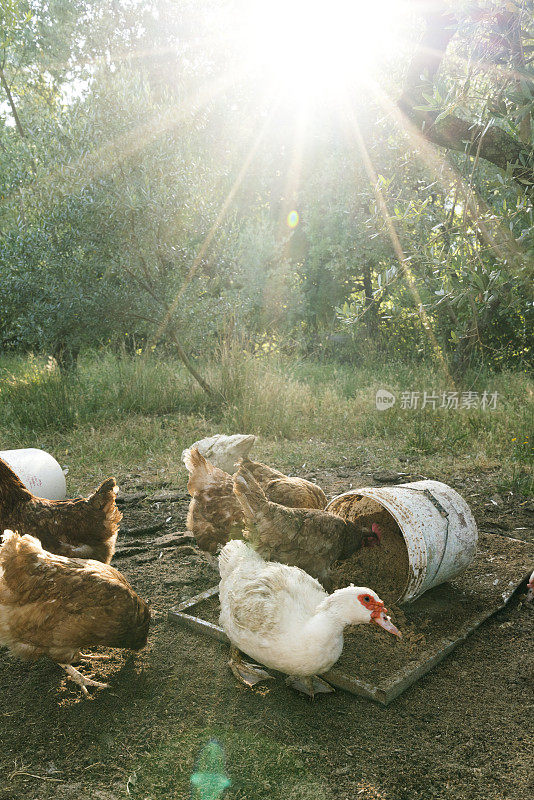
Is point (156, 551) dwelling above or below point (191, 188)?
below

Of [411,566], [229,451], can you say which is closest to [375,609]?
[411,566]

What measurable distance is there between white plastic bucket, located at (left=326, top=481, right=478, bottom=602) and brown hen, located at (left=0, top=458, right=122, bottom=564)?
1877 mm

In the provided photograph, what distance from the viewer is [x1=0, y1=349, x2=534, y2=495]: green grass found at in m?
7.57

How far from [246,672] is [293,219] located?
73.1ft

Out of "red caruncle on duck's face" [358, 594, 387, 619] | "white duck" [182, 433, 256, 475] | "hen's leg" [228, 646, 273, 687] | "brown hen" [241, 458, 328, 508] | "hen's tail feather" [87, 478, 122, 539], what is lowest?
"hen's leg" [228, 646, 273, 687]

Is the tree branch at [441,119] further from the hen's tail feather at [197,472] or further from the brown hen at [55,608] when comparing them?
the brown hen at [55,608]

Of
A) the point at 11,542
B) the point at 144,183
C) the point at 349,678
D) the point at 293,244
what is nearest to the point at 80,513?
the point at 11,542

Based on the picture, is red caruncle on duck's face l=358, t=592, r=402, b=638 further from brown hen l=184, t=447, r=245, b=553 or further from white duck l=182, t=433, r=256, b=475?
white duck l=182, t=433, r=256, b=475

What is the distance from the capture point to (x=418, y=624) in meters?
3.78

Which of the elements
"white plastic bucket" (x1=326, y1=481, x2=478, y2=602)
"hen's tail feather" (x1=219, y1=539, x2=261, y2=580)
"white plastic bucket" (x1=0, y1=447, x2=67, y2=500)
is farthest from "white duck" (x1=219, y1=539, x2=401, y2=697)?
"white plastic bucket" (x1=0, y1=447, x2=67, y2=500)

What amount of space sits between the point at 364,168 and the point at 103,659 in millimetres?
14687

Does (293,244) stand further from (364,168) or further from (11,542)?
(11,542)

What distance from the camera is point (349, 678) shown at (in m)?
3.16

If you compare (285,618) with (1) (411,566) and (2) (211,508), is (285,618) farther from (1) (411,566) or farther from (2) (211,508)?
(2) (211,508)
